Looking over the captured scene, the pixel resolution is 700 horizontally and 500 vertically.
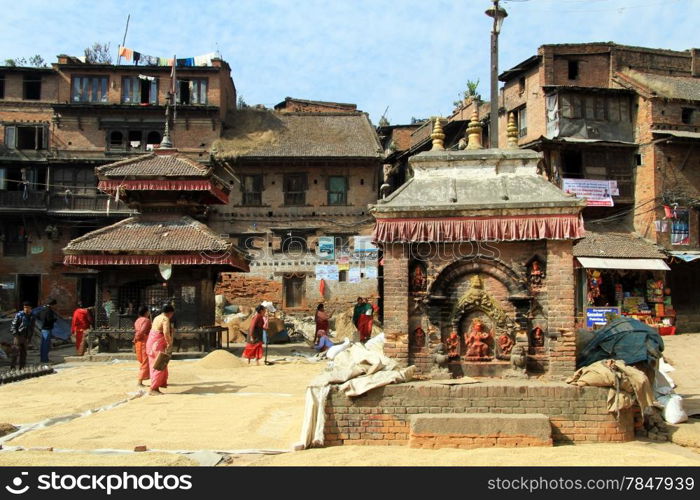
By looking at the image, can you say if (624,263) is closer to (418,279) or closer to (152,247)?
(152,247)

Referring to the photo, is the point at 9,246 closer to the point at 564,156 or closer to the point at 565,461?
the point at 564,156

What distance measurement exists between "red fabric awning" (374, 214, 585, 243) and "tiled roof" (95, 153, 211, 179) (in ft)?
45.7

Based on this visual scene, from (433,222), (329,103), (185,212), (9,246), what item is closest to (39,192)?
(9,246)

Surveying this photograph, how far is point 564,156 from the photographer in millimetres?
33031

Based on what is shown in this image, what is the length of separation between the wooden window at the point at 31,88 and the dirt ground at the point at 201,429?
2850 cm

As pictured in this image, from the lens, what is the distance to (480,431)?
8961mm

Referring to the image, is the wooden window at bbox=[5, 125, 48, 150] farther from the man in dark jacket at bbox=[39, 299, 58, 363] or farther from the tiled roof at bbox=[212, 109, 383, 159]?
the man in dark jacket at bbox=[39, 299, 58, 363]

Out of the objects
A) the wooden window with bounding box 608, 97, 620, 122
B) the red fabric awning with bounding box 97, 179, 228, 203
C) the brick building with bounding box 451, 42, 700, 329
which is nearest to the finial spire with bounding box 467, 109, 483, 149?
the red fabric awning with bounding box 97, 179, 228, 203

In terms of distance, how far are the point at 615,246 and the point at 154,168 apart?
19680 millimetres

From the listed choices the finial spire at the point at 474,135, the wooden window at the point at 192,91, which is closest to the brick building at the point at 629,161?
the wooden window at the point at 192,91

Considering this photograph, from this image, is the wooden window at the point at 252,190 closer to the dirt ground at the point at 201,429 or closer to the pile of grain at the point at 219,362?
the pile of grain at the point at 219,362

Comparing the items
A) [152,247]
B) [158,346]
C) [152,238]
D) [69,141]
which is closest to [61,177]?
[69,141]

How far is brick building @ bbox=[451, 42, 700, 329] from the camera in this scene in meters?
30.8

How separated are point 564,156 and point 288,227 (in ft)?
48.6
